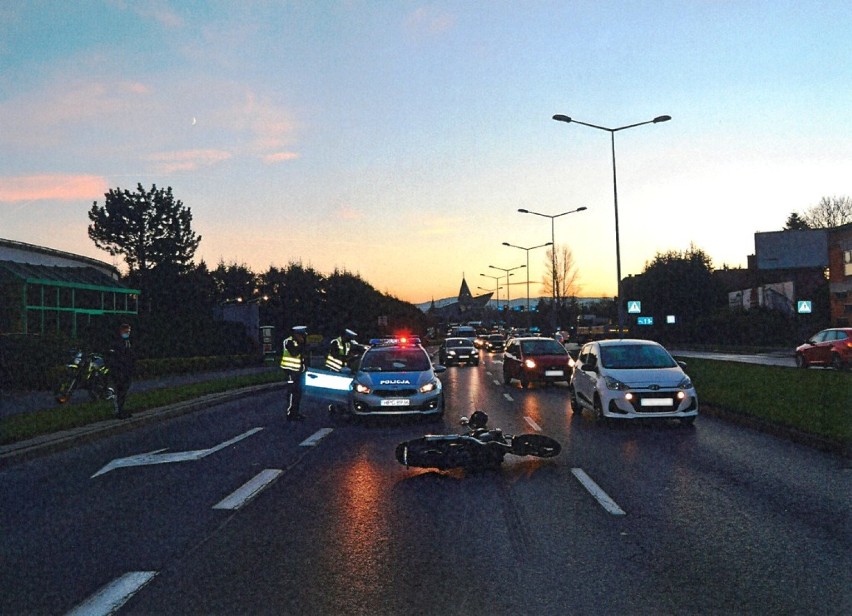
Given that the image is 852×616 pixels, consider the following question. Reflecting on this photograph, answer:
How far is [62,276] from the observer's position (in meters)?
40.7

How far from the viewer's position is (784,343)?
203 feet

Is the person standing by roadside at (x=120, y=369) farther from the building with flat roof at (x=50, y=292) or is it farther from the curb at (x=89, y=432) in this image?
the building with flat roof at (x=50, y=292)

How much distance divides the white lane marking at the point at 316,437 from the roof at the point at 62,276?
77.2 feet

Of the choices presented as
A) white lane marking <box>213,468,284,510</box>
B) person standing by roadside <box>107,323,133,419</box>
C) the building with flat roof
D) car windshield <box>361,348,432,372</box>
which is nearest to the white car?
car windshield <box>361,348,432,372</box>

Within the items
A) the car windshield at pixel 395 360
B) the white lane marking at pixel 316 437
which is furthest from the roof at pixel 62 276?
the white lane marking at pixel 316 437

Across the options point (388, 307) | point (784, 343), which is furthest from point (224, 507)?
point (388, 307)

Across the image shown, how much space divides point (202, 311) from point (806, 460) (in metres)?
61.6

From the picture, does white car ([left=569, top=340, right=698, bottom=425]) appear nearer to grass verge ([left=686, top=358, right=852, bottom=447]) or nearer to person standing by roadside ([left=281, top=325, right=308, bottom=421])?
grass verge ([left=686, top=358, right=852, bottom=447])

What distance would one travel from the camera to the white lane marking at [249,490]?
8.05m

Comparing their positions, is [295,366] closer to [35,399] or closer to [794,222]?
[35,399]

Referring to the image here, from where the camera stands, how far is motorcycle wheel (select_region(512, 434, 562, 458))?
411 inches

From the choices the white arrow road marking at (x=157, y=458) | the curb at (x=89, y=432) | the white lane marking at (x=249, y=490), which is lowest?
the white arrow road marking at (x=157, y=458)

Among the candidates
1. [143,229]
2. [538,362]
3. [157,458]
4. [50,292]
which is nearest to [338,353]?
[538,362]

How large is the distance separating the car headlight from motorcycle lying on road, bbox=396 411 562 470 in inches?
171
